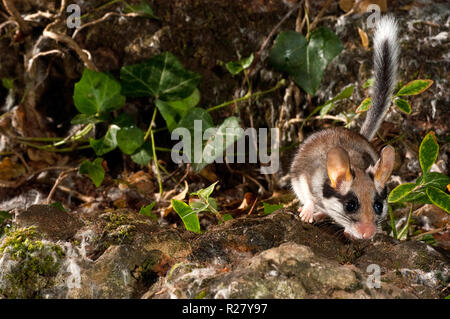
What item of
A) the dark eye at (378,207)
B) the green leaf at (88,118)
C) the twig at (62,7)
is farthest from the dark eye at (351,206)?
the twig at (62,7)

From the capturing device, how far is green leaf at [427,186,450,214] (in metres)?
2.40

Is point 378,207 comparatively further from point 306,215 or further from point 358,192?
point 306,215

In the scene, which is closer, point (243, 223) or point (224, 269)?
point (224, 269)

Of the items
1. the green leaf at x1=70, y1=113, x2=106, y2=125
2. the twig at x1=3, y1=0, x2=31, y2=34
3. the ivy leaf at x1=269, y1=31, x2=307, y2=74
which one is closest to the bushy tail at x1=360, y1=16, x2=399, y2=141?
the ivy leaf at x1=269, y1=31, x2=307, y2=74

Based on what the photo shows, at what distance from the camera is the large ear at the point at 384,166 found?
2492 mm

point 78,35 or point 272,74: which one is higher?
point 78,35

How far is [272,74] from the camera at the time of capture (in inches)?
153

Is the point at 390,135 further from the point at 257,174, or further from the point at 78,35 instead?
the point at 78,35

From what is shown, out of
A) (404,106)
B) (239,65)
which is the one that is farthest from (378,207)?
(239,65)

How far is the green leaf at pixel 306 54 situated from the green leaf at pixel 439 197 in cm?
140

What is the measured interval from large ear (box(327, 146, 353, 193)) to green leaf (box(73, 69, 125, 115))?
163 centimetres

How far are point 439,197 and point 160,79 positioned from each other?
2.04 meters

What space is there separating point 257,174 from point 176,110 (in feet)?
2.97
